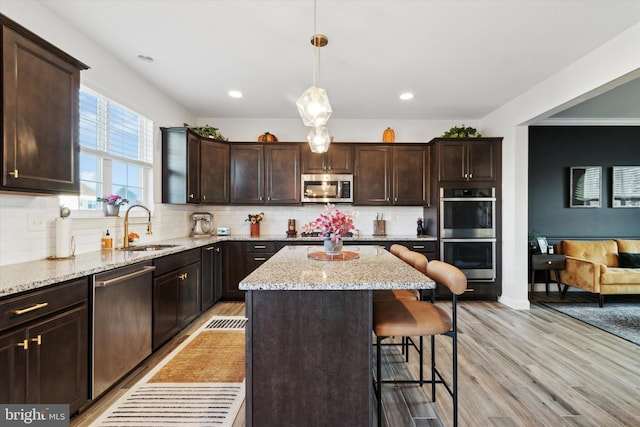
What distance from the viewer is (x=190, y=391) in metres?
2.08

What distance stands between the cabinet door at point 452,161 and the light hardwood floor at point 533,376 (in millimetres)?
1936

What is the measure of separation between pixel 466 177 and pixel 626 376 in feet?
8.62

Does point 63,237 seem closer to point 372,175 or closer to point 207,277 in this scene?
point 207,277

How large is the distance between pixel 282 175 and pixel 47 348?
333 cm

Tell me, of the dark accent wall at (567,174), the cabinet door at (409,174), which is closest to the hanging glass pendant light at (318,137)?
the cabinet door at (409,174)

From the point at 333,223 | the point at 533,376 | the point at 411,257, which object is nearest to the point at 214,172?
the point at 333,223

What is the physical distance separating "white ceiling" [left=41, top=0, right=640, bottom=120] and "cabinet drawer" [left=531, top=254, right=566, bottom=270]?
2332mm

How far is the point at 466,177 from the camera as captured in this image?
13.7 ft

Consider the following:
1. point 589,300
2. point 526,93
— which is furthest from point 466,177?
point 589,300

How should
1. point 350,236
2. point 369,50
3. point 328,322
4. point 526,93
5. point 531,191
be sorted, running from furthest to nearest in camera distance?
1. point 531,191
2. point 350,236
3. point 526,93
4. point 369,50
5. point 328,322

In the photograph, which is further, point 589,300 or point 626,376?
point 589,300

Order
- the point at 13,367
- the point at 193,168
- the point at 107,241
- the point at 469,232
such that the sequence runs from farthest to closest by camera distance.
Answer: the point at 469,232 < the point at 193,168 < the point at 107,241 < the point at 13,367

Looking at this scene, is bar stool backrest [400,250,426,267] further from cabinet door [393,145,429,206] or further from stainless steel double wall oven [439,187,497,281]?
cabinet door [393,145,429,206]

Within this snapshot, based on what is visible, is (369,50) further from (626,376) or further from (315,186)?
(626,376)
